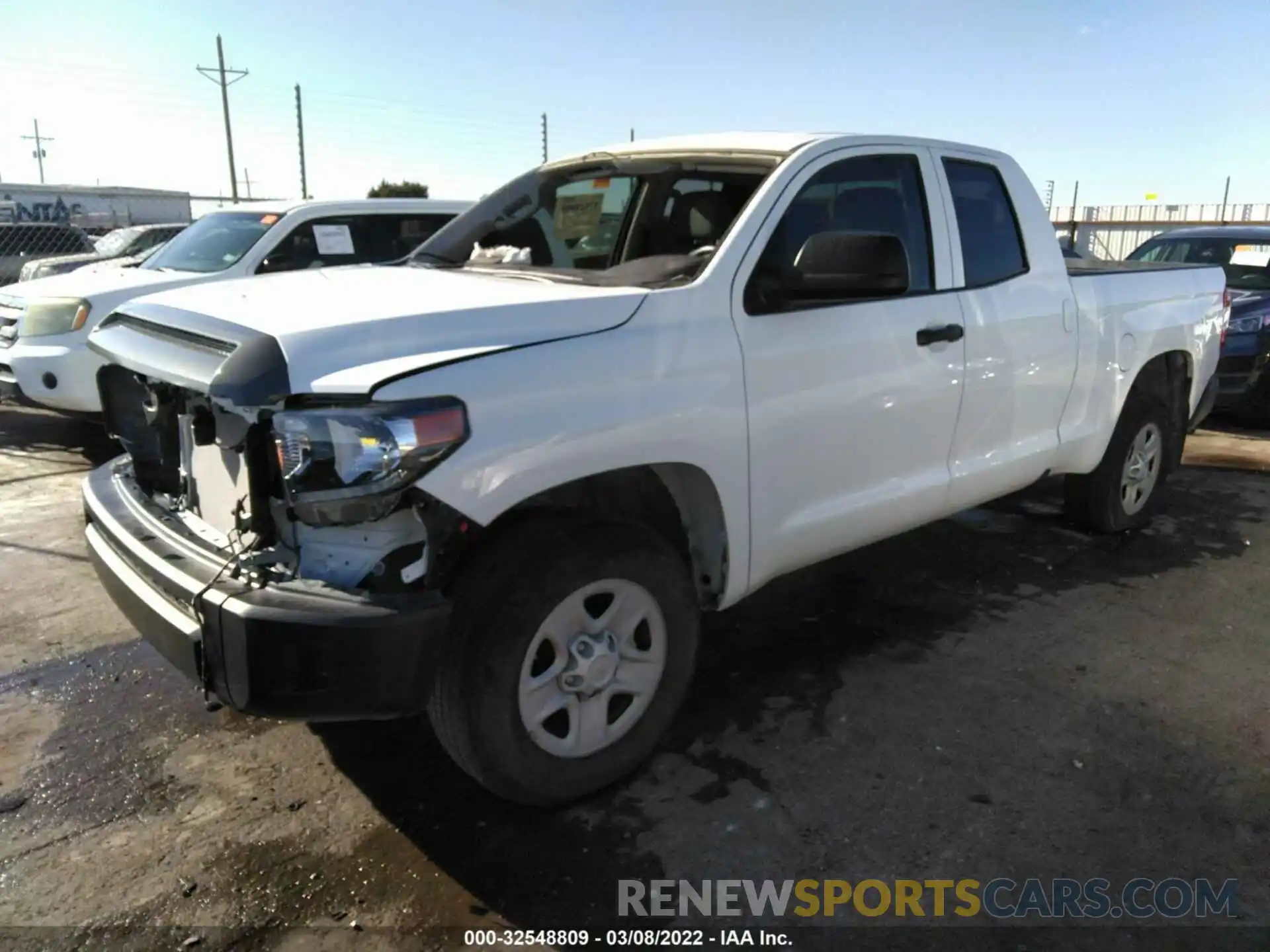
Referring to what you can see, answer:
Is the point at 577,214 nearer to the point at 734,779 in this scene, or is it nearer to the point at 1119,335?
the point at 734,779

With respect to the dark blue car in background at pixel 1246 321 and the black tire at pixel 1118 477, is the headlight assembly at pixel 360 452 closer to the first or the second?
the black tire at pixel 1118 477

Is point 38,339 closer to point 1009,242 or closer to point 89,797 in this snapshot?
point 89,797

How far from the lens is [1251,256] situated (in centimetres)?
898

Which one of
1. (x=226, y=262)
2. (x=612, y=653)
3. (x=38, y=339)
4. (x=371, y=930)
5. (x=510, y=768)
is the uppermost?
(x=226, y=262)

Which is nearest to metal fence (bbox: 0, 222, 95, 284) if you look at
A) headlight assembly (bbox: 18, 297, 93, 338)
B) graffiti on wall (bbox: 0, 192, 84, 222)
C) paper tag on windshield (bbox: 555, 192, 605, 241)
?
headlight assembly (bbox: 18, 297, 93, 338)

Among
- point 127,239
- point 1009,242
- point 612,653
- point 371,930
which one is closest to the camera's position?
point 371,930

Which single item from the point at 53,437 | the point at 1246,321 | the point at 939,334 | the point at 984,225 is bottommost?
the point at 53,437

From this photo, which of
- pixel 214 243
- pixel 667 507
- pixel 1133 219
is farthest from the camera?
→ pixel 1133 219

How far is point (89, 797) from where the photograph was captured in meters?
2.90

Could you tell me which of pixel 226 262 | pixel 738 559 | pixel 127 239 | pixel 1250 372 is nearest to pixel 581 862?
pixel 738 559

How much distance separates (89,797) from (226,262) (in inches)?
193

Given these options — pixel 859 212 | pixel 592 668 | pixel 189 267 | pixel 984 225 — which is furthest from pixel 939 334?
pixel 189 267

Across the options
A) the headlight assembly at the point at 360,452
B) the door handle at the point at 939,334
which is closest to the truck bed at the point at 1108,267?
the door handle at the point at 939,334

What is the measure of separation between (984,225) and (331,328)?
112 inches
